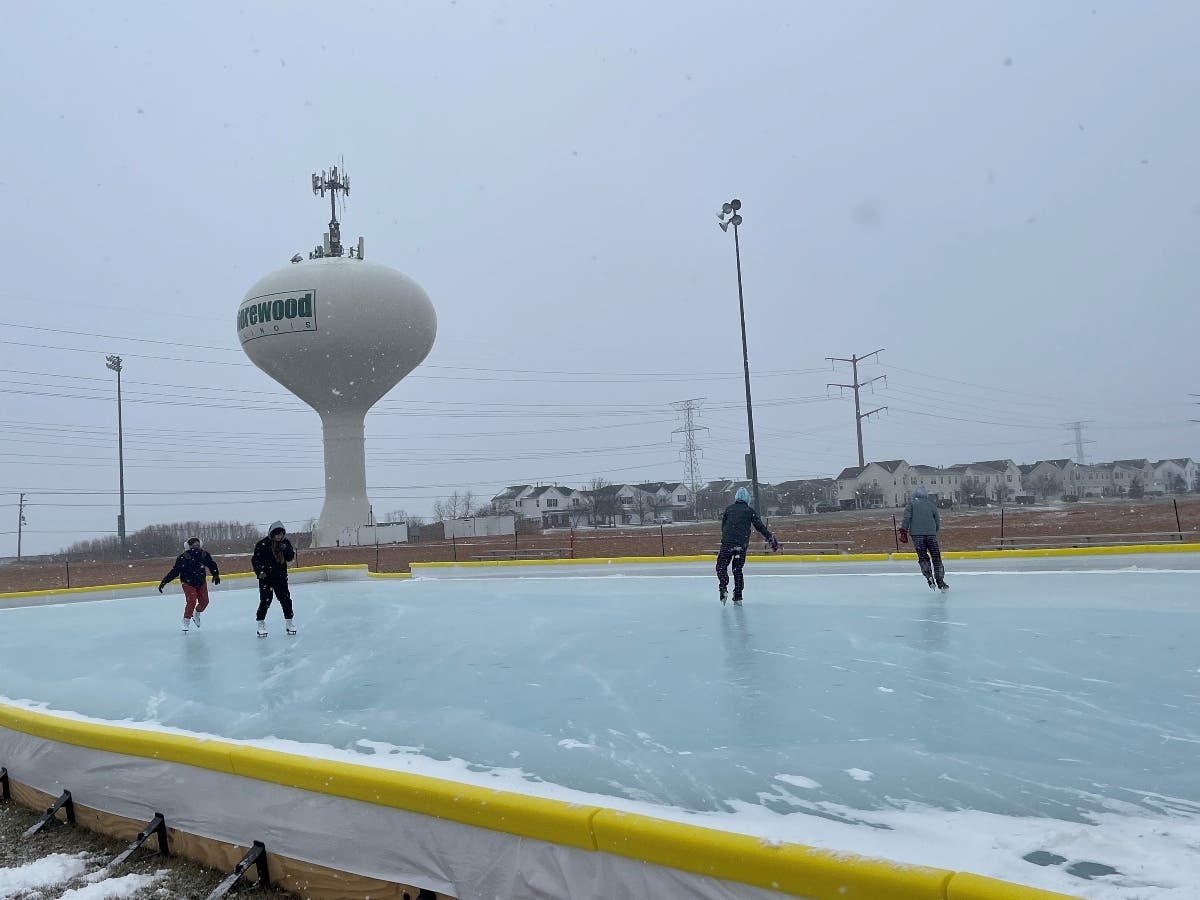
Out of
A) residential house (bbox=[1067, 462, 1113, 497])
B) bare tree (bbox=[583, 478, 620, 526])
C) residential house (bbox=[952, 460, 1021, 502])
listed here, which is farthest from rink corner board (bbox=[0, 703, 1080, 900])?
residential house (bbox=[1067, 462, 1113, 497])

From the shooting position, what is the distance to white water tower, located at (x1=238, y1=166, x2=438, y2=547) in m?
32.4

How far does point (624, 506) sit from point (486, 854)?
280 ft

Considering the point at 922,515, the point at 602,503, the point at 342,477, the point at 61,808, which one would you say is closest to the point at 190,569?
the point at 61,808

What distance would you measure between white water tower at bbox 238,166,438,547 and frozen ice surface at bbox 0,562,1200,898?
2256 cm

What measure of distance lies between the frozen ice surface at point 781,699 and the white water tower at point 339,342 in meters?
22.6

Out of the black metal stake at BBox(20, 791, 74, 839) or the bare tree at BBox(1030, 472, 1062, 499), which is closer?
the black metal stake at BBox(20, 791, 74, 839)

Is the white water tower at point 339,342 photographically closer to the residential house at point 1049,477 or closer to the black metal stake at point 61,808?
the black metal stake at point 61,808

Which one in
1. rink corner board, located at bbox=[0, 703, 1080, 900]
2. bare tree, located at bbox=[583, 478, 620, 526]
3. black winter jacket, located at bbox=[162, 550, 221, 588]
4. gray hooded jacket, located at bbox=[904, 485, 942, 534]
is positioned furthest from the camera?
bare tree, located at bbox=[583, 478, 620, 526]

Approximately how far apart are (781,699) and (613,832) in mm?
2759

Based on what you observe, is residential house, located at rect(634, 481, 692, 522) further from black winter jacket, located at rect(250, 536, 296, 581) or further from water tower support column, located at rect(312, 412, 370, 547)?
black winter jacket, located at rect(250, 536, 296, 581)

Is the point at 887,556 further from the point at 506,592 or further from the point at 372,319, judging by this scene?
the point at 372,319

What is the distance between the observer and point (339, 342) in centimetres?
3238

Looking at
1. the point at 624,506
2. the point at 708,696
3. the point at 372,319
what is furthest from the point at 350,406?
the point at 624,506

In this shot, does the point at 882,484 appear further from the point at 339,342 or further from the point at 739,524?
the point at 739,524
